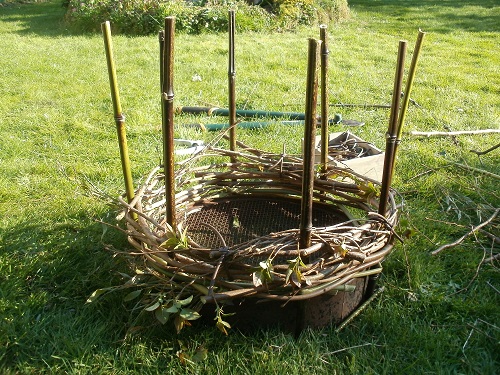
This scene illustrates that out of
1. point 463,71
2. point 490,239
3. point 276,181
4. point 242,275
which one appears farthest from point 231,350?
point 463,71

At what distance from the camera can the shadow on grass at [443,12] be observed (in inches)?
364

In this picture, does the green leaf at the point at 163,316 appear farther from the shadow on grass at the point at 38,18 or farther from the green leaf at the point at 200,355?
the shadow on grass at the point at 38,18

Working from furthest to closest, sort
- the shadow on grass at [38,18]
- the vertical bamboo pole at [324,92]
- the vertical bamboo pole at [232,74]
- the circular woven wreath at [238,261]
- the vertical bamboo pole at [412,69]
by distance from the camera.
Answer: the shadow on grass at [38,18] < the vertical bamboo pole at [232,74] < the vertical bamboo pole at [324,92] < the vertical bamboo pole at [412,69] < the circular woven wreath at [238,261]

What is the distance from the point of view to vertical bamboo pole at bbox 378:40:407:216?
5.57 ft

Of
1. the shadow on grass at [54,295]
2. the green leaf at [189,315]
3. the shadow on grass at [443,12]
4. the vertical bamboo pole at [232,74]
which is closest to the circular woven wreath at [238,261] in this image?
the green leaf at [189,315]

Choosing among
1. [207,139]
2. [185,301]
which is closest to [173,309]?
[185,301]

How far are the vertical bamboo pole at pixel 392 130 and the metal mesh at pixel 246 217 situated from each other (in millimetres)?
494

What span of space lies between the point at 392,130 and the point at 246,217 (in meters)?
0.88

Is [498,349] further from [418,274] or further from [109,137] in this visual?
[109,137]

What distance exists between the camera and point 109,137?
411 cm

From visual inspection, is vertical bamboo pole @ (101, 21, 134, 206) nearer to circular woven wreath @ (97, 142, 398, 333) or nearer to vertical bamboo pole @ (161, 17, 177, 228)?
circular woven wreath @ (97, 142, 398, 333)

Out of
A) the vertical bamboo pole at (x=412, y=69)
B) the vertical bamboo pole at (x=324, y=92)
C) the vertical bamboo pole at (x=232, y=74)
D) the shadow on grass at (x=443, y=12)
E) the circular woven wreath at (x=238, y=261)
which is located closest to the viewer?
the circular woven wreath at (x=238, y=261)

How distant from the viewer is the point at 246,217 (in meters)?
2.46

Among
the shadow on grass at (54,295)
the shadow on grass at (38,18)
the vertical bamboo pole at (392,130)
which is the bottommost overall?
the shadow on grass at (54,295)
